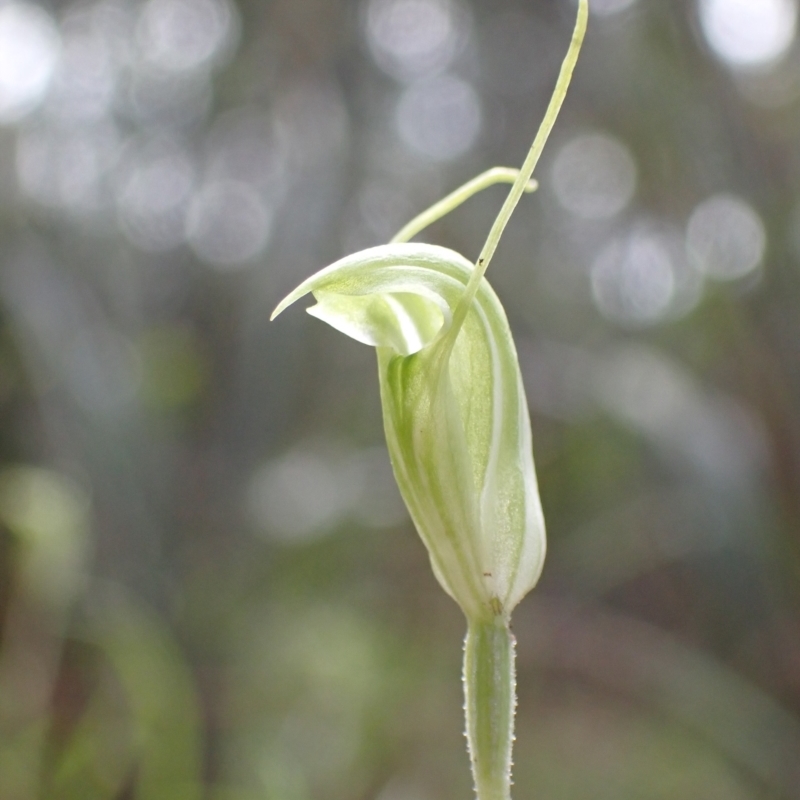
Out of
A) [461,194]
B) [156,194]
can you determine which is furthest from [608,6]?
[461,194]

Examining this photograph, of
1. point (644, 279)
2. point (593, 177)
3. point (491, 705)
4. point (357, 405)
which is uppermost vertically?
point (593, 177)

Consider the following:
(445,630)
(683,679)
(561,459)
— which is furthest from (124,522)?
(683,679)

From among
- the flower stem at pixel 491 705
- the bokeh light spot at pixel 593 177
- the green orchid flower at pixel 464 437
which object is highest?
Answer: the bokeh light spot at pixel 593 177

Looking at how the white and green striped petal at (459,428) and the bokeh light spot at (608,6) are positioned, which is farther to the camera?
the bokeh light spot at (608,6)

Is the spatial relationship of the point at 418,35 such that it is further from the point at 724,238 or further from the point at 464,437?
the point at 464,437

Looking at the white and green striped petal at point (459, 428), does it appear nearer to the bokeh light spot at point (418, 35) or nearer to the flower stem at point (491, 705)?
the flower stem at point (491, 705)

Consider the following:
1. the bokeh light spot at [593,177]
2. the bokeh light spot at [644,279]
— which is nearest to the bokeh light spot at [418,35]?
the bokeh light spot at [593,177]
